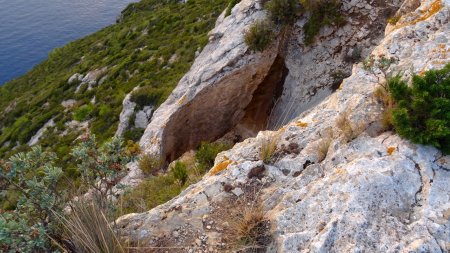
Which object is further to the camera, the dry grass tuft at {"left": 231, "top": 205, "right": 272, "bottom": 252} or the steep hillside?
the steep hillside

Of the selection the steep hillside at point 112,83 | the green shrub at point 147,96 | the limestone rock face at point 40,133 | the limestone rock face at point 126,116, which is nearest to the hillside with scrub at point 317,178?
the limestone rock face at point 126,116

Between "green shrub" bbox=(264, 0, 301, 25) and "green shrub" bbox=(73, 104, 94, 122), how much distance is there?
44.1ft

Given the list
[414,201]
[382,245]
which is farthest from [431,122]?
[382,245]

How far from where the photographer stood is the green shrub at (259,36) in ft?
40.3

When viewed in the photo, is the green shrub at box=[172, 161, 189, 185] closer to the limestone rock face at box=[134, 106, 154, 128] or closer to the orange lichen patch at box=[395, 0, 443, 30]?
the orange lichen patch at box=[395, 0, 443, 30]

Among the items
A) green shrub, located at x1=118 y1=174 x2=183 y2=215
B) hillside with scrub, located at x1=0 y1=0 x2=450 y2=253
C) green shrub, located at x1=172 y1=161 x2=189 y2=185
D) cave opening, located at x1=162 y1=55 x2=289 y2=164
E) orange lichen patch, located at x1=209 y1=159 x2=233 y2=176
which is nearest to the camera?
hillside with scrub, located at x1=0 y1=0 x2=450 y2=253

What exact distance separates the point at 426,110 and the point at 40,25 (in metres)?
63.6

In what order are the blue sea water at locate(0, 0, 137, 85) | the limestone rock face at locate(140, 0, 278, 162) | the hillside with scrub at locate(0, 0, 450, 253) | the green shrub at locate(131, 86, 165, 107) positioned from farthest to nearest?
the blue sea water at locate(0, 0, 137, 85) < the green shrub at locate(131, 86, 165, 107) < the limestone rock face at locate(140, 0, 278, 162) < the hillside with scrub at locate(0, 0, 450, 253)

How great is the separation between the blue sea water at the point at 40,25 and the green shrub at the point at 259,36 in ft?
149

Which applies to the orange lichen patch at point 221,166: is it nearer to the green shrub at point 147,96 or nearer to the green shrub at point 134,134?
the green shrub at point 134,134

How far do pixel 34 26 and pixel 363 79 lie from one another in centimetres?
6236

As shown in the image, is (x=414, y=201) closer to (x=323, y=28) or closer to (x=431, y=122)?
(x=431, y=122)

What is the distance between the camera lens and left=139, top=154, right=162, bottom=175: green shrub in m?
11.7

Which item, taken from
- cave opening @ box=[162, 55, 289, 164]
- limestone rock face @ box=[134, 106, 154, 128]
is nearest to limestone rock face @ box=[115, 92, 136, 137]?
limestone rock face @ box=[134, 106, 154, 128]
